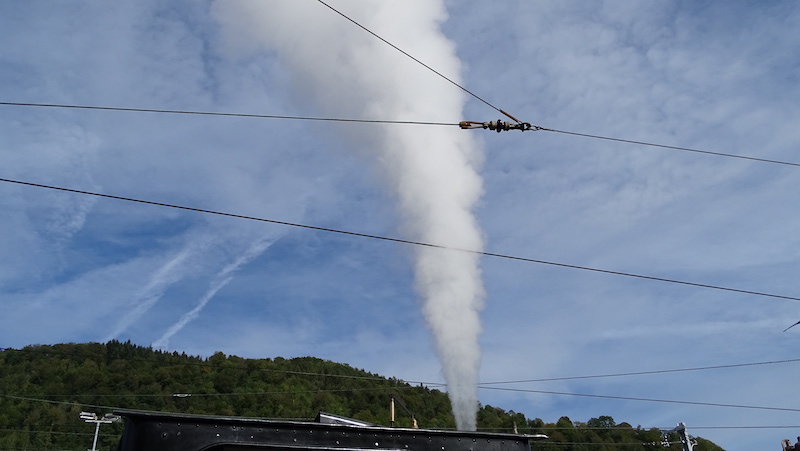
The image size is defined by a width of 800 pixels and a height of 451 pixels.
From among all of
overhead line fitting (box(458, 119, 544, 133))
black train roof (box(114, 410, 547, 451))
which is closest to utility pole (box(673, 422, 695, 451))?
overhead line fitting (box(458, 119, 544, 133))

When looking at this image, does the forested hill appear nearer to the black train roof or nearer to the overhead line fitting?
the overhead line fitting

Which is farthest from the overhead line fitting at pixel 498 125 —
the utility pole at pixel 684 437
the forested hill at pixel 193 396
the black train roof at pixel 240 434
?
the forested hill at pixel 193 396

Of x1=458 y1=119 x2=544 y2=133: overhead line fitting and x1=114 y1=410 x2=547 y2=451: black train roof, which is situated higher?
x1=458 y1=119 x2=544 y2=133: overhead line fitting

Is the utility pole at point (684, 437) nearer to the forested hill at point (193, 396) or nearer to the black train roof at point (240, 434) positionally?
the forested hill at point (193, 396)

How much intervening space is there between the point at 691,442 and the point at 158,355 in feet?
169

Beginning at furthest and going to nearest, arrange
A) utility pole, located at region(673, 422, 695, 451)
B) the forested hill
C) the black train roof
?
the forested hill
utility pole, located at region(673, 422, 695, 451)
the black train roof

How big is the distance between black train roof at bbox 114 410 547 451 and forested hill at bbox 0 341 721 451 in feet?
150

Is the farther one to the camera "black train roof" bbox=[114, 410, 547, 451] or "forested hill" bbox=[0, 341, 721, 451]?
"forested hill" bbox=[0, 341, 721, 451]

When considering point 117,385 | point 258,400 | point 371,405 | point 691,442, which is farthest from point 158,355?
point 691,442

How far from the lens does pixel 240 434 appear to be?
4.16m

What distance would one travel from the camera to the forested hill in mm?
52062

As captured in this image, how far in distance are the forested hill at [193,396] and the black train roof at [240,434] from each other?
45812mm

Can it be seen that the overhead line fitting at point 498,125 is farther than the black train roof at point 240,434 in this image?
Yes

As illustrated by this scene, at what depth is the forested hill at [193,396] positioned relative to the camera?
5206cm
